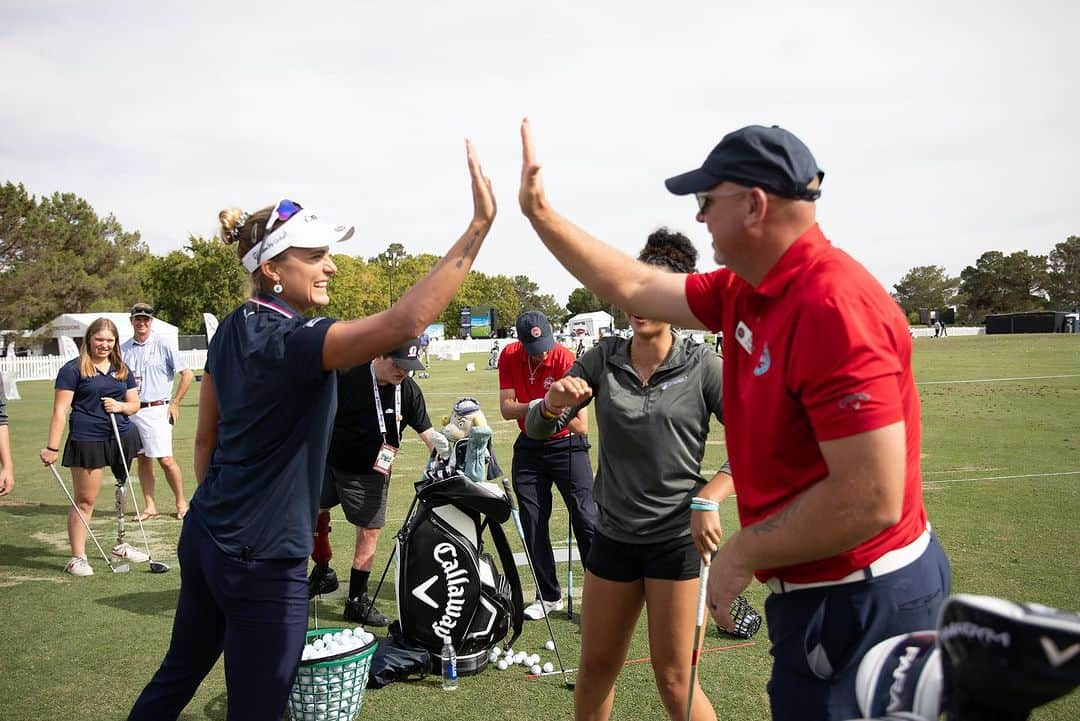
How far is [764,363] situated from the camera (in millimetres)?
2127

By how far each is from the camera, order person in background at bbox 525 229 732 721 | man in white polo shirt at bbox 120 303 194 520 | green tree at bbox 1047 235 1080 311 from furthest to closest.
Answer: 1. green tree at bbox 1047 235 1080 311
2. man in white polo shirt at bbox 120 303 194 520
3. person in background at bbox 525 229 732 721

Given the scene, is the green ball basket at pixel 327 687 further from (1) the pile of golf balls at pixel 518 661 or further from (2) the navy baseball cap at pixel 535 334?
(2) the navy baseball cap at pixel 535 334

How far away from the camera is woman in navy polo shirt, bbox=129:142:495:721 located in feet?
9.08

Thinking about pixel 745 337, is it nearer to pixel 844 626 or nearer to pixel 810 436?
pixel 810 436

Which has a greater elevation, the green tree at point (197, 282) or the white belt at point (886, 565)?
the green tree at point (197, 282)

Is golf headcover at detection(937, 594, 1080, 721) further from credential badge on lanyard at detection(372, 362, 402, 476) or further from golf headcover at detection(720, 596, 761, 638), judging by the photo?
credential badge on lanyard at detection(372, 362, 402, 476)

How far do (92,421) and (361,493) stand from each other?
11.1ft

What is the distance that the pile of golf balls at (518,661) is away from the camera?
17.1 feet

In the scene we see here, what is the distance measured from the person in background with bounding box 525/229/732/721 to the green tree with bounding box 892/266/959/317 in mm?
133556

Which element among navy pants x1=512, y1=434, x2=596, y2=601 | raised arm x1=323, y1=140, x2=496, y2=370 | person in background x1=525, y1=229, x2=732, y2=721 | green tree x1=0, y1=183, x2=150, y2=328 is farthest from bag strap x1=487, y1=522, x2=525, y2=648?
green tree x1=0, y1=183, x2=150, y2=328

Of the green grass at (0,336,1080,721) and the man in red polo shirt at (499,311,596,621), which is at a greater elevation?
the man in red polo shirt at (499,311,596,621)

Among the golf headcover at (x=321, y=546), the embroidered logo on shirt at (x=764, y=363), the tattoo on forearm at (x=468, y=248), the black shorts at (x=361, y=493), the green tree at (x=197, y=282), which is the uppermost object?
the green tree at (x=197, y=282)

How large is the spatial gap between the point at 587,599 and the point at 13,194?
5527 centimetres

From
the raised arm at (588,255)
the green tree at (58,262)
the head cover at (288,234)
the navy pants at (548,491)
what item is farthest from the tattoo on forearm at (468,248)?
the green tree at (58,262)
